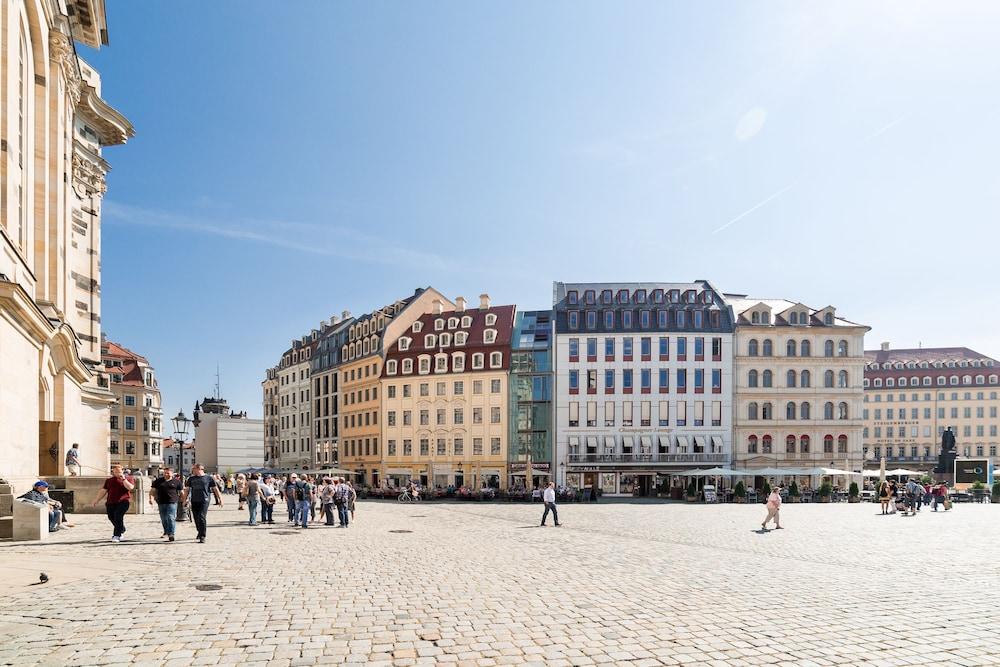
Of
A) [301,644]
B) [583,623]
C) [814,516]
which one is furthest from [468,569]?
[814,516]

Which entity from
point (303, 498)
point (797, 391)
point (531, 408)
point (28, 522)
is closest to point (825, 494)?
point (797, 391)

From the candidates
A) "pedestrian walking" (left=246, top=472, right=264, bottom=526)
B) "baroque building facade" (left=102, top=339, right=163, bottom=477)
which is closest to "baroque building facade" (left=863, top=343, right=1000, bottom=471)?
"baroque building facade" (left=102, top=339, right=163, bottom=477)

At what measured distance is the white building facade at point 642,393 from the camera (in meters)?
62.2

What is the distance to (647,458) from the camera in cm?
6206

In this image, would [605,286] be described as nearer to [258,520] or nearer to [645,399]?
[645,399]

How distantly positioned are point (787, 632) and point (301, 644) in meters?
5.67

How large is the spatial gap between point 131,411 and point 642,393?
63.0 meters

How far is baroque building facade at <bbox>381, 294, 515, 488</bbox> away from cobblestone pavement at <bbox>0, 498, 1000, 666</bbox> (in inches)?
1848

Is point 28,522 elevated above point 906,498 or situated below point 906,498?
above

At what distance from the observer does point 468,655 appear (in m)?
7.30

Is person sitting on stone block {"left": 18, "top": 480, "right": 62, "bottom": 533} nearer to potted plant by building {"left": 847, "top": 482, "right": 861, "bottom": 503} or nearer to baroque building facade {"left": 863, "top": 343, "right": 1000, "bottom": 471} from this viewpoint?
potted plant by building {"left": 847, "top": 482, "right": 861, "bottom": 503}

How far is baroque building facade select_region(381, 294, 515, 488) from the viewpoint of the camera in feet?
216

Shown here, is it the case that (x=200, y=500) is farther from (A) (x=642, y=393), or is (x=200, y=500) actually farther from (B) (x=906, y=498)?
(A) (x=642, y=393)

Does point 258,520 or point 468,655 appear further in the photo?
point 258,520
